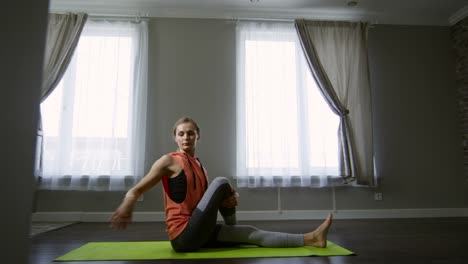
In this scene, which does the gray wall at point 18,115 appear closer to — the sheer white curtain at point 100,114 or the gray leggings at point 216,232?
the gray leggings at point 216,232

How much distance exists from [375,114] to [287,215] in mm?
1702

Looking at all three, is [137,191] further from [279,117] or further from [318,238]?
[279,117]

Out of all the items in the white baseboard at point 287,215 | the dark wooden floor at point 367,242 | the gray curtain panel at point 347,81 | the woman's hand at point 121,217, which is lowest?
the white baseboard at point 287,215

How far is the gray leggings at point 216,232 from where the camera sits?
1.63m

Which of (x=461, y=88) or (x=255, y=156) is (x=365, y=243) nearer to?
(x=255, y=156)

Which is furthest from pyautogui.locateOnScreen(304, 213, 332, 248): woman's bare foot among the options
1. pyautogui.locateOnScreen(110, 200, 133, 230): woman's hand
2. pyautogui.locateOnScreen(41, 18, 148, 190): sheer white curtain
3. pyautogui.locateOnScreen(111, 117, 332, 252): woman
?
pyautogui.locateOnScreen(41, 18, 148, 190): sheer white curtain

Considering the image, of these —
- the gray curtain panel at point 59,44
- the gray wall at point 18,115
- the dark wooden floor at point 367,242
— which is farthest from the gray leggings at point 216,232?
the gray curtain panel at point 59,44

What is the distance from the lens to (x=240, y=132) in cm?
367

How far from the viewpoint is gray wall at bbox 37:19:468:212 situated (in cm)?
365

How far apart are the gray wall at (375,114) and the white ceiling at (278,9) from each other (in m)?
0.14

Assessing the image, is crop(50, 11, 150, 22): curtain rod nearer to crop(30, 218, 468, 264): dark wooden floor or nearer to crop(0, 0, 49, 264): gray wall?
crop(30, 218, 468, 264): dark wooden floor

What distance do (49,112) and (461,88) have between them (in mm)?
5030

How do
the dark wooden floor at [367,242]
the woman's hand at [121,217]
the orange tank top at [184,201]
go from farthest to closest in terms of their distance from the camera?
the orange tank top at [184,201]
the dark wooden floor at [367,242]
the woman's hand at [121,217]

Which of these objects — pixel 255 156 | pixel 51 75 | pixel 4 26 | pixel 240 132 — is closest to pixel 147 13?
pixel 51 75
